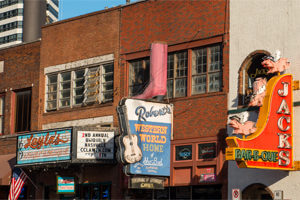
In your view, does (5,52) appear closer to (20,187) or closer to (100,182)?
(20,187)

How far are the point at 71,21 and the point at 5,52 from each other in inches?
232

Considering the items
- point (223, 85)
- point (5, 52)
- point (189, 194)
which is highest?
point (5, 52)

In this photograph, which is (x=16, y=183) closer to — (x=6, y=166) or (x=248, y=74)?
(x=6, y=166)

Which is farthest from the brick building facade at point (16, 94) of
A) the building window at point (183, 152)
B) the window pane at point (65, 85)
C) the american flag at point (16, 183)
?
→ the building window at point (183, 152)

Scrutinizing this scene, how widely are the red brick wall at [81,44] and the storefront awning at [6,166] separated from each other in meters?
2.68

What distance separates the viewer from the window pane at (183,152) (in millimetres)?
26428

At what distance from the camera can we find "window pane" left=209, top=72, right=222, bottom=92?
85.3 feet

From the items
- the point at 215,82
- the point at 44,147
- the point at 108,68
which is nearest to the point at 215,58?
the point at 215,82

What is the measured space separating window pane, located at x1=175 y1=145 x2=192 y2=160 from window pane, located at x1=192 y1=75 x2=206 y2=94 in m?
2.28

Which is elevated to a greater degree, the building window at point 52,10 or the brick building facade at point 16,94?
the building window at point 52,10

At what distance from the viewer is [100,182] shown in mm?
29875

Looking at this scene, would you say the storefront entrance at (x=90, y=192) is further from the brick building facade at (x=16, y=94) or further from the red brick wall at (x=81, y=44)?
the brick building facade at (x=16, y=94)

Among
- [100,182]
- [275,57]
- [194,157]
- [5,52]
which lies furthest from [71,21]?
[275,57]

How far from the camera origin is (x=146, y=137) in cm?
2523
